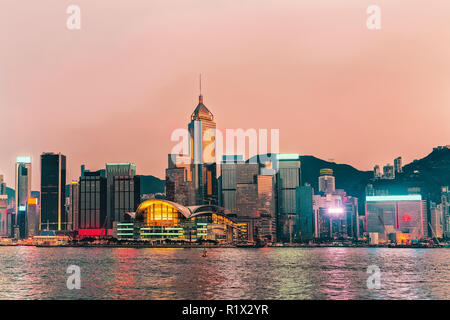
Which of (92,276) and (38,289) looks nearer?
(38,289)

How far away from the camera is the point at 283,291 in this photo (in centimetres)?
6750
